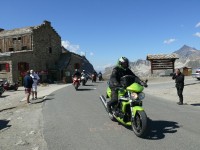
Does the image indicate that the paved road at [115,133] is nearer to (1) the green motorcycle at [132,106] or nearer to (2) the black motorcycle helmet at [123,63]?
(1) the green motorcycle at [132,106]

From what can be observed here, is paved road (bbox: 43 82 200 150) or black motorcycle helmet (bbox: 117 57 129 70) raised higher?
black motorcycle helmet (bbox: 117 57 129 70)

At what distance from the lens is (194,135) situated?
7.86 meters

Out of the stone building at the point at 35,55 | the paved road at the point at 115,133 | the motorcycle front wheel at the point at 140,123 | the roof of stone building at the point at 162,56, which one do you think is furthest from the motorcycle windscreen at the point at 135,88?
the stone building at the point at 35,55

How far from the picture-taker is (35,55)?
50844 millimetres

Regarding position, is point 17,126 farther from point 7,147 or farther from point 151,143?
point 151,143

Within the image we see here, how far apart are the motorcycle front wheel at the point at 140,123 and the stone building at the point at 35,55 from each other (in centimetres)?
3988

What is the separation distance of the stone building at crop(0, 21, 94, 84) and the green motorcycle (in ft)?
128

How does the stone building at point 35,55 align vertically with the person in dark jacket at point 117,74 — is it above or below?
above

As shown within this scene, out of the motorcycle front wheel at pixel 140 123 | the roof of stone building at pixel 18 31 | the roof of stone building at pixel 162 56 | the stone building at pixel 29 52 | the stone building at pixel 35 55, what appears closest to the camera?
the motorcycle front wheel at pixel 140 123

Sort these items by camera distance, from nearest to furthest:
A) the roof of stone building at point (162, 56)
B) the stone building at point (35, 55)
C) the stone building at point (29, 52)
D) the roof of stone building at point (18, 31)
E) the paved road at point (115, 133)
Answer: the paved road at point (115, 133) < the roof of stone building at point (162, 56) < the stone building at point (29, 52) < the stone building at point (35, 55) < the roof of stone building at point (18, 31)

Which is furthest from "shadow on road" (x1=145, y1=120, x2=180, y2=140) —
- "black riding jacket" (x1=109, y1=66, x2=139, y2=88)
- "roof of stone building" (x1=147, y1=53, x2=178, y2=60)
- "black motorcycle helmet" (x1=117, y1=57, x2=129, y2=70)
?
"roof of stone building" (x1=147, y1=53, x2=178, y2=60)

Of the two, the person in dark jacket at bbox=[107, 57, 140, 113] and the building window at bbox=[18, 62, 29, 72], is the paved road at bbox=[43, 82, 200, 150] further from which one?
the building window at bbox=[18, 62, 29, 72]

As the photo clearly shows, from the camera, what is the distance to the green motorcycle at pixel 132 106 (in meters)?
7.92

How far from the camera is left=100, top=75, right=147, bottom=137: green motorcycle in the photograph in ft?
26.0
